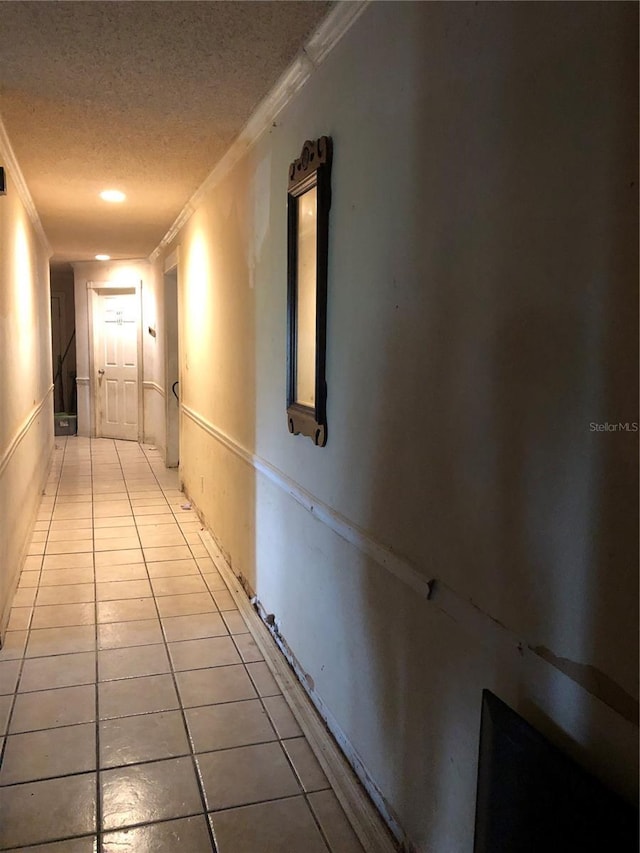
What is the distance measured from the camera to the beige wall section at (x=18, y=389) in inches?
127

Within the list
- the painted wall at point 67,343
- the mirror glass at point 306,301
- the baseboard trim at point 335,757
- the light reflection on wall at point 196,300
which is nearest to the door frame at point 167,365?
the light reflection on wall at point 196,300

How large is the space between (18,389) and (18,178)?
48.9 inches

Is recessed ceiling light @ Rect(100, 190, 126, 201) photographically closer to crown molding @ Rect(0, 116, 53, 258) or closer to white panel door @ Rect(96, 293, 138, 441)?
crown molding @ Rect(0, 116, 53, 258)

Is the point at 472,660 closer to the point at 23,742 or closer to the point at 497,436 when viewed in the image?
the point at 497,436

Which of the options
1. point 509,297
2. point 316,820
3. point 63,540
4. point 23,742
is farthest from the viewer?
point 63,540

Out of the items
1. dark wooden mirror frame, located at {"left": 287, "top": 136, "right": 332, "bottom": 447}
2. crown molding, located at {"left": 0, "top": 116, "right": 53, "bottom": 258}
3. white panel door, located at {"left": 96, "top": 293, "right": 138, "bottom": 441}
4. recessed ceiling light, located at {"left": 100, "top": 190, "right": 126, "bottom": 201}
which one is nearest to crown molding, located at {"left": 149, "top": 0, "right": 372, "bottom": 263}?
dark wooden mirror frame, located at {"left": 287, "top": 136, "right": 332, "bottom": 447}

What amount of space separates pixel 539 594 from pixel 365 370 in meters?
0.87

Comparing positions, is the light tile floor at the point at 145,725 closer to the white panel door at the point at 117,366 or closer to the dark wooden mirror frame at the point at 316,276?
the dark wooden mirror frame at the point at 316,276

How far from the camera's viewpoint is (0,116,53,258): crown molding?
309cm

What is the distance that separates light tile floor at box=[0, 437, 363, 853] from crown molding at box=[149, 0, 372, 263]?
2240 mm

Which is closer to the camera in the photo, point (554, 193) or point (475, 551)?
point (554, 193)

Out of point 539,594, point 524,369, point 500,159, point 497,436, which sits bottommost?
point 539,594

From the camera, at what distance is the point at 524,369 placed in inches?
45.3

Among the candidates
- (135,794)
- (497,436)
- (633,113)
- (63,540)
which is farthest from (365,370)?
(63,540)
